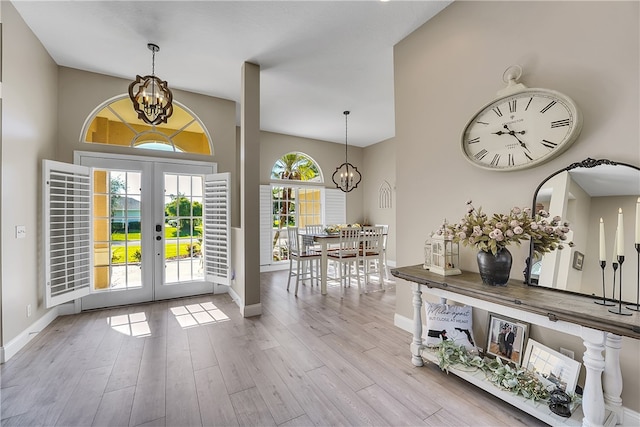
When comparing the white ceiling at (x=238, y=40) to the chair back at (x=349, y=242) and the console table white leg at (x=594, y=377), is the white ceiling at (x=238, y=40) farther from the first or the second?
the console table white leg at (x=594, y=377)

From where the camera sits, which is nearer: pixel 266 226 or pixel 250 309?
pixel 250 309

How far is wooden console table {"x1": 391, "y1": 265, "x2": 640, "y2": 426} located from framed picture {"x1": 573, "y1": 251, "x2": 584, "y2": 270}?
7.0 inches

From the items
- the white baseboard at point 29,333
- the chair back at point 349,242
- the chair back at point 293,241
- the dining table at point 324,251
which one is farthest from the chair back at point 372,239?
the white baseboard at point 29,333

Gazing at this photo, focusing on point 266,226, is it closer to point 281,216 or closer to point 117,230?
point 281,216

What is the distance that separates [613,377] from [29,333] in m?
4.63

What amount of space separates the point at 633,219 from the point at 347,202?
19.0ft

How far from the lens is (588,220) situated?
1672 millimetres

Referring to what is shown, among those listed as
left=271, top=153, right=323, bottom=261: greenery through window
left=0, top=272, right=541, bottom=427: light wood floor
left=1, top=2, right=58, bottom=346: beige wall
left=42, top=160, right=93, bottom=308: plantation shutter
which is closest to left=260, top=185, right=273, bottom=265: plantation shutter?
left=271, top=153, right=323, bottom=261: greenery through window

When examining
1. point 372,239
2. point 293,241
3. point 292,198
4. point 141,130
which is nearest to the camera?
point 141,130

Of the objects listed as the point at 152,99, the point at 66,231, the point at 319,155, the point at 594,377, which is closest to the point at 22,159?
the point at 66,231

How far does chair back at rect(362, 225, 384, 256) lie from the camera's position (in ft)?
15.4

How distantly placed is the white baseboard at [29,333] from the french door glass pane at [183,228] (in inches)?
46.3

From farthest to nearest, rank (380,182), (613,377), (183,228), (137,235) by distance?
(380,182), (183,228), (137,235), (613,377)

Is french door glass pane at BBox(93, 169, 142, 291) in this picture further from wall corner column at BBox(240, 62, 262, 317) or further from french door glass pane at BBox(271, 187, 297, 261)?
french door glass pane at BBox(271, 187, 297, 261)
